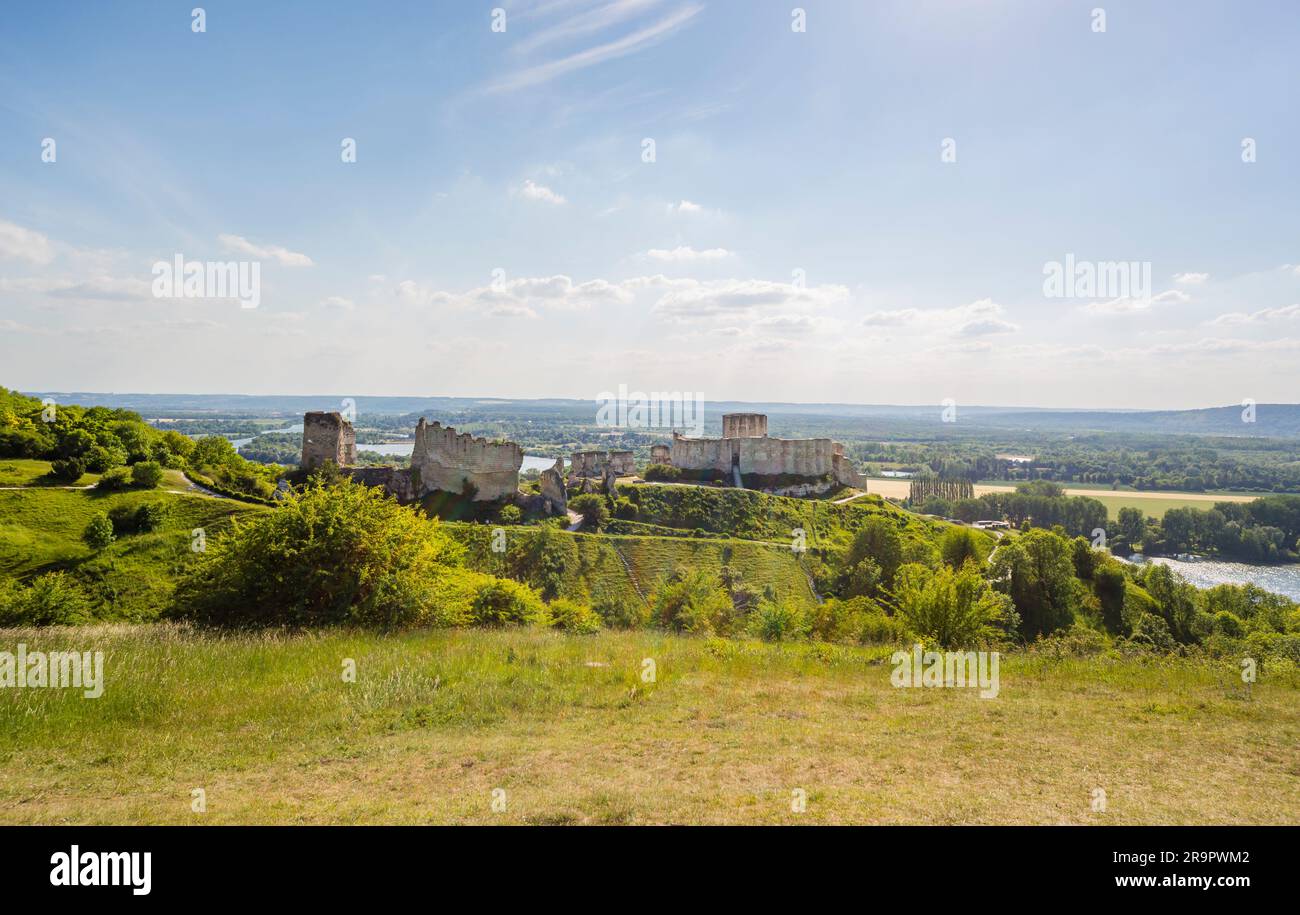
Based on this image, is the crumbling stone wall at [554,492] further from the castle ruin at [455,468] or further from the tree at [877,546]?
the tree at [877,546]

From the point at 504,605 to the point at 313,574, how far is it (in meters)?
8.41

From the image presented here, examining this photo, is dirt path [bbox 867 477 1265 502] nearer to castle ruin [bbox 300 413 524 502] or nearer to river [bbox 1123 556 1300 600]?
river [bbox 1123 556 1300 600]

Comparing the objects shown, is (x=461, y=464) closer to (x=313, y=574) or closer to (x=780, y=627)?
(x=780, y=627)

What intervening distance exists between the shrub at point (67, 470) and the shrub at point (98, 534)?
6.50 metres

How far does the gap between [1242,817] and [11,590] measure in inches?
1215

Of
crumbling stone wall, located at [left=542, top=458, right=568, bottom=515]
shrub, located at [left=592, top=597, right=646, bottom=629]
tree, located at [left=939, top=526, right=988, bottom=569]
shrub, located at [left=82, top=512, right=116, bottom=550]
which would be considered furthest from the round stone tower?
shrub, located at [left=82, top=512, right=116, bottom=550]

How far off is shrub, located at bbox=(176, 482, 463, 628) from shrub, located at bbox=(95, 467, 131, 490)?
22863 millimetres

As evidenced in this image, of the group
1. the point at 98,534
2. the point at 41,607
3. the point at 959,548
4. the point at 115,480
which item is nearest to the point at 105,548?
the point at 98,534

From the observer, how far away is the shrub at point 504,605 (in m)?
21.6

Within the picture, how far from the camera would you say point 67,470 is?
32750 mm

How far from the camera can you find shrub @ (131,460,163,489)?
112 ft
